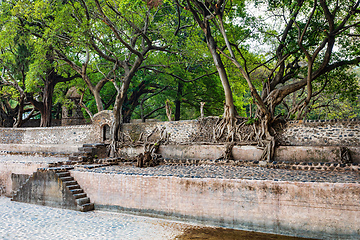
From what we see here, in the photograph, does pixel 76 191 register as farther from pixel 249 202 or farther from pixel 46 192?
pixel 249 202

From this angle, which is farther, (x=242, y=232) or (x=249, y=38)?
(x=249, y=38)

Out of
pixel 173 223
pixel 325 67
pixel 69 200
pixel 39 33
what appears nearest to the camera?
pixel 173 223

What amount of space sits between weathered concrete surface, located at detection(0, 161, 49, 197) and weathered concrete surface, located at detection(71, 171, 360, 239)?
160 inches

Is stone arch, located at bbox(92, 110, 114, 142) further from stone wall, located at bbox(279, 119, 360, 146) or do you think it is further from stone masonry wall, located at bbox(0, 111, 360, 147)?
stone wall, located at bbox(279, 119, 360, 146)

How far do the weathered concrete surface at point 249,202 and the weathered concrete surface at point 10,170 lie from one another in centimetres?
407

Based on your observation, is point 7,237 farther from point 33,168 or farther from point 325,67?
point 325,67

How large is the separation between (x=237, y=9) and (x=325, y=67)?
200 inches

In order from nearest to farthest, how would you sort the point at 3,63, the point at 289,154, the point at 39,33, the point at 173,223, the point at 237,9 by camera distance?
the point at 173,223 < the point at 289,154 < the point at 237,9 < the point at 39,33 < the point at 3,63

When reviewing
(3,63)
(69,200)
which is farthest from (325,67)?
(3,63)

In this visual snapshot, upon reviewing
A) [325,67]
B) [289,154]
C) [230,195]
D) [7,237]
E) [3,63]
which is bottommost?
[7,237]

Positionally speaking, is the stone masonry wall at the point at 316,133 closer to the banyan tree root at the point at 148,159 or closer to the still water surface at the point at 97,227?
the banyan tree root at the point at 148,159

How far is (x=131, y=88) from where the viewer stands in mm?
19562

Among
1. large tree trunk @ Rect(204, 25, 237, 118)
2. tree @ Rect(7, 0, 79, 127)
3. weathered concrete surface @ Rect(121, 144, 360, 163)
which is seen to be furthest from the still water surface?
tree @ Rect(7, 0, 79, 127)

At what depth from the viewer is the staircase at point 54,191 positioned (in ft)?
28.9
